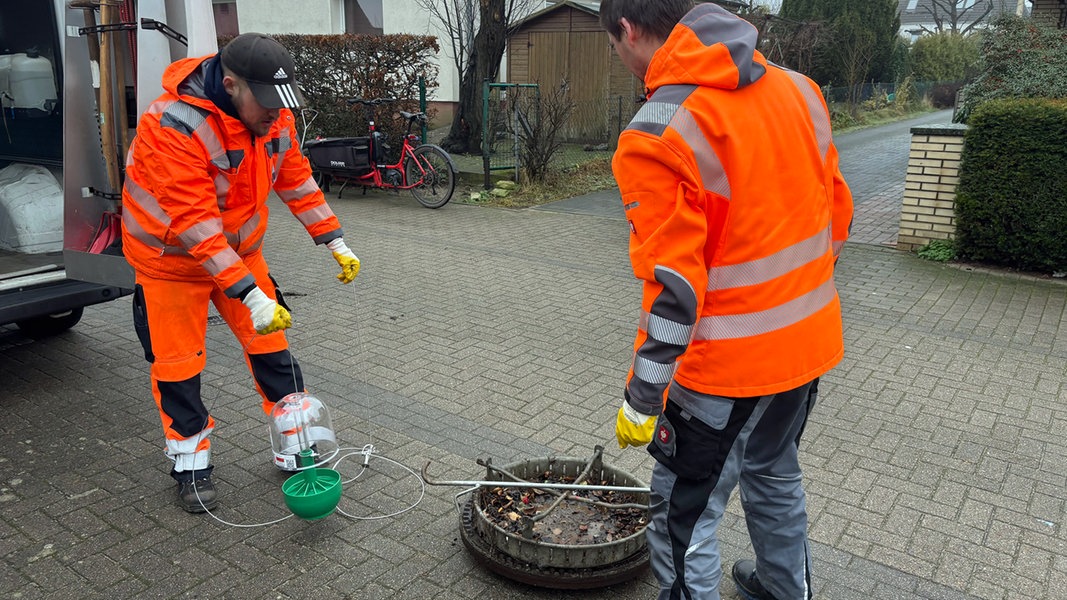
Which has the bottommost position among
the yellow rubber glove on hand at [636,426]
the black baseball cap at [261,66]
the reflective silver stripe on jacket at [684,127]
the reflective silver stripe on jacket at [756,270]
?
the yellow rubber glove on hand at [636,426]

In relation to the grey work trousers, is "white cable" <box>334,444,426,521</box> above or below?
below

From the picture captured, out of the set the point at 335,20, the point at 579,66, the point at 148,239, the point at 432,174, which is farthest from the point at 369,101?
the point at 335,20

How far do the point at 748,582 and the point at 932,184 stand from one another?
20.2 feet

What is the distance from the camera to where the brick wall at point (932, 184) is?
298 inches

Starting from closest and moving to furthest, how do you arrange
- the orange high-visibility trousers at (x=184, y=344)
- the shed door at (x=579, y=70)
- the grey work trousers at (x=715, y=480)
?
the grey work trousers at (x=715, y=480) → the orange high-visibility trousers at (x=184, y=344) → the shed door at (x=579, y=70)

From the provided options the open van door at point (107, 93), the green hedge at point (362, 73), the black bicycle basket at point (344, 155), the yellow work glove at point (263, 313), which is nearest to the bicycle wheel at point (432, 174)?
the black bicycle basket at point (344, 155)

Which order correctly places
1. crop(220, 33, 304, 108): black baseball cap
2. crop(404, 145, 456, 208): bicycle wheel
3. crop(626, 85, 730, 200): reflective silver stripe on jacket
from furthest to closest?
crop(404, 145, 456, 208): bicycle wheel, crop(220, 33, 304, 108): black baseball cap, crop(626, 85, 730, 200): reflective silver stripe on jacket

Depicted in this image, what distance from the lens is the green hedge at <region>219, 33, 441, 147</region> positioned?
36.8ft

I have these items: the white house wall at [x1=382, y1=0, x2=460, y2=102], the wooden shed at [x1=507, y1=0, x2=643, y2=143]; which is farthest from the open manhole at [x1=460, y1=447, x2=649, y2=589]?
the white house wall at [x1=382, y1=0, x2=460, y2=102]

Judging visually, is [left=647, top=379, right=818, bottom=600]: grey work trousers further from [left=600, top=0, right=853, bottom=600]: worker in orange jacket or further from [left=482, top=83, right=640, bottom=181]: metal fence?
[left=482, top=83, right=640, bottom=181]: metal fence

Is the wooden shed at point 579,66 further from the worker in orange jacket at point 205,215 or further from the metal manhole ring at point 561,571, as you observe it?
the metal manhole ring at point 561,571

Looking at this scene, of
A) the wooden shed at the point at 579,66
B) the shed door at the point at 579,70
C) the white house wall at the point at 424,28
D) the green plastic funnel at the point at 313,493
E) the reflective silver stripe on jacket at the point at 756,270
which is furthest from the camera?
the white house wall at the point at 424,28

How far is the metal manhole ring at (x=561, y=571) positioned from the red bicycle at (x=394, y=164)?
778 cm

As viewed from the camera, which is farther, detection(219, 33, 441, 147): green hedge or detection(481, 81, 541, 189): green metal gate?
detection(219, 33, 441, 147): green hedge
